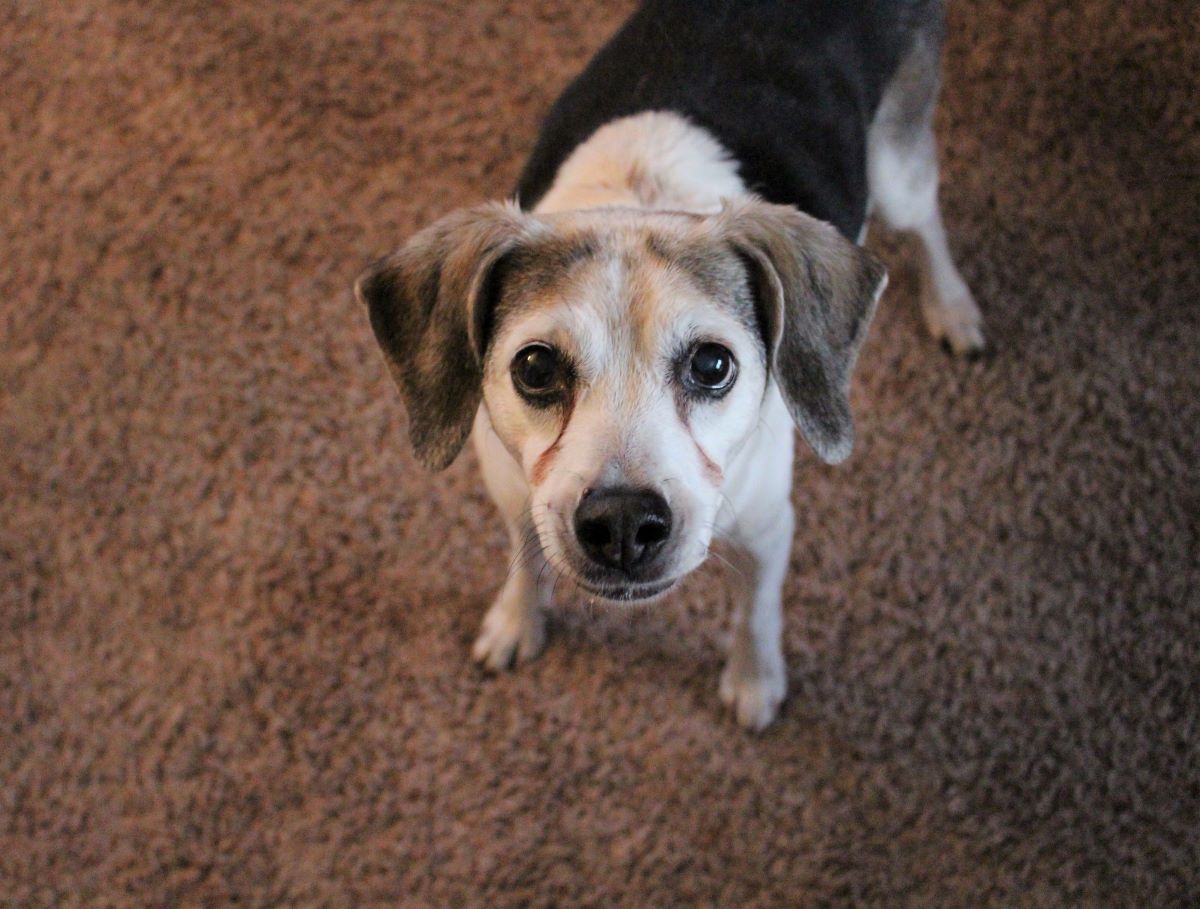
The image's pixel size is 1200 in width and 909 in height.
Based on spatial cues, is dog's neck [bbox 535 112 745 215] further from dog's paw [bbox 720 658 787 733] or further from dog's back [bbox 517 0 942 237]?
dog's paw [bbox 720 658 787 733]

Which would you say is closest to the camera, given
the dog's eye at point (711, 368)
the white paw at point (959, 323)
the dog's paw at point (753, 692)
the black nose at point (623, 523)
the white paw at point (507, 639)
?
the black nose at point (623, 523)

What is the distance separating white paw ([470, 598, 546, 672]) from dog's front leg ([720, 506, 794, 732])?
18.5 inches

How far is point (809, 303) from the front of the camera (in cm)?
178

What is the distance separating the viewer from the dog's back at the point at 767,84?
84.2 inches

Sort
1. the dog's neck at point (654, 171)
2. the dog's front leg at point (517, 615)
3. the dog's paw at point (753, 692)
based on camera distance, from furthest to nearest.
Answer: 1. the dog's paw at point (753, 692)
2. the dog's front leg at point (517, 615)
3. the dog's neck at point (654, 171)

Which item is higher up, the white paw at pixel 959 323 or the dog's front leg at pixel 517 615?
the white paw at pixel 959 323

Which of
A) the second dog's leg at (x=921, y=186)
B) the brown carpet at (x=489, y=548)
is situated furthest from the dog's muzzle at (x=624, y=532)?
the second dog's leg at (x=921, y=186)

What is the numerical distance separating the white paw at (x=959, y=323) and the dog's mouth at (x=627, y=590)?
55.7 inches

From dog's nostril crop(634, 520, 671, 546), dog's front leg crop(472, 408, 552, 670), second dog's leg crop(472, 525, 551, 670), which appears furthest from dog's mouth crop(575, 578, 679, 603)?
second dog's leg crop(472, 525, 551, 670)

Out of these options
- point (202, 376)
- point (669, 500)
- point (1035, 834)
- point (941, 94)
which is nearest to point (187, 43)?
point (202, 376)

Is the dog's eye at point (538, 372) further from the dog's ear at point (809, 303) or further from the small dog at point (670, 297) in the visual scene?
the dog's ear at point (809, 303)

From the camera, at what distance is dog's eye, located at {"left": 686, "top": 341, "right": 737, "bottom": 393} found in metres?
1.68

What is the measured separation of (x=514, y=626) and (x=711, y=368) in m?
1.10

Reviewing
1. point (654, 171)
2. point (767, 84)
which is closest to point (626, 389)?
point (654, 171)
